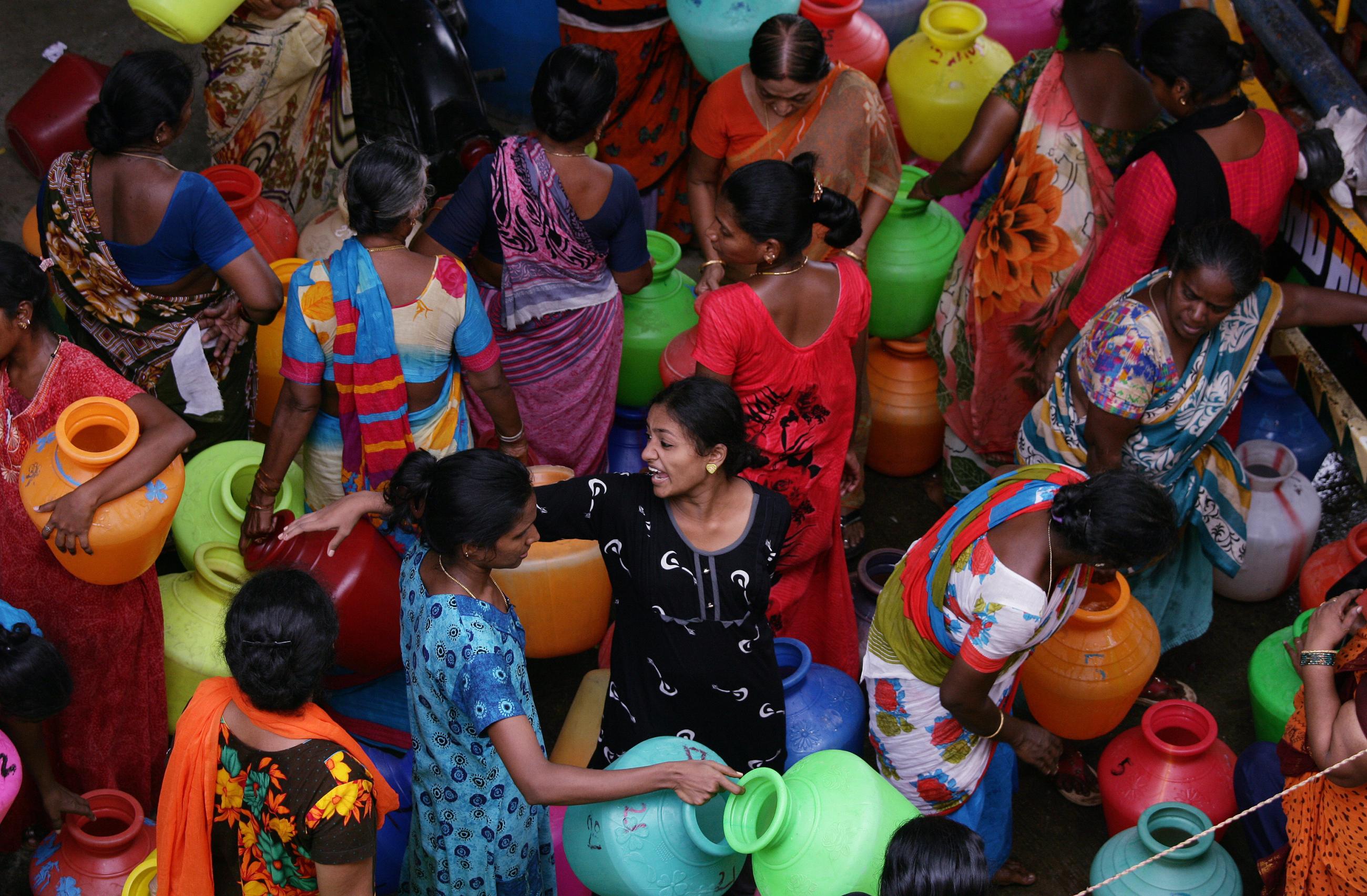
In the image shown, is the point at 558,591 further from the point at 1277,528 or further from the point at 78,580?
the point at 1277,528

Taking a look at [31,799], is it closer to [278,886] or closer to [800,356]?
[278,886]

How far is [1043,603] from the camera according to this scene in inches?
96.3

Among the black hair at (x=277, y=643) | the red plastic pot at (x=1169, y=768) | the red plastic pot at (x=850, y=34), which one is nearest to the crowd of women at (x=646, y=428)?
the black hair at (x=277, y=643)

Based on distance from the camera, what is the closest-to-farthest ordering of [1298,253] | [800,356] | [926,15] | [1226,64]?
[800,356]
[1226,64]
[1298,253]
[926,15]

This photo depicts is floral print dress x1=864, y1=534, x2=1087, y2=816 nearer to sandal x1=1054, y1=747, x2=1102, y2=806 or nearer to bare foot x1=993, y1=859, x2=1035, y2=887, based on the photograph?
bare foot x1=993, y1=859, x2=1035, y2=887

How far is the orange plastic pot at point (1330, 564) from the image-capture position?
11.9ft

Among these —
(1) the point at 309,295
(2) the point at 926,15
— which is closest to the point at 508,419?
(1) the point at 309,295

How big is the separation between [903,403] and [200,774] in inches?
118

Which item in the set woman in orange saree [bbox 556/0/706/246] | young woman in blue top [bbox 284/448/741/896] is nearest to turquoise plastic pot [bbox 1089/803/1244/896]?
young woman in blue top [bbox 284/448/741/896]

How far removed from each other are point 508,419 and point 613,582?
853 mm

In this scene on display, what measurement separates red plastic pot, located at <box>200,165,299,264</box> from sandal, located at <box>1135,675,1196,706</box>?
3115 mm

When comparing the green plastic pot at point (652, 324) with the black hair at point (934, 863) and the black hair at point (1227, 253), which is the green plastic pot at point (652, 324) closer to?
the black hair at point (1227, 253)

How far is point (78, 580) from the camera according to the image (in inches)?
111

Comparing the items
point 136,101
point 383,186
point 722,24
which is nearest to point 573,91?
point 383,186
